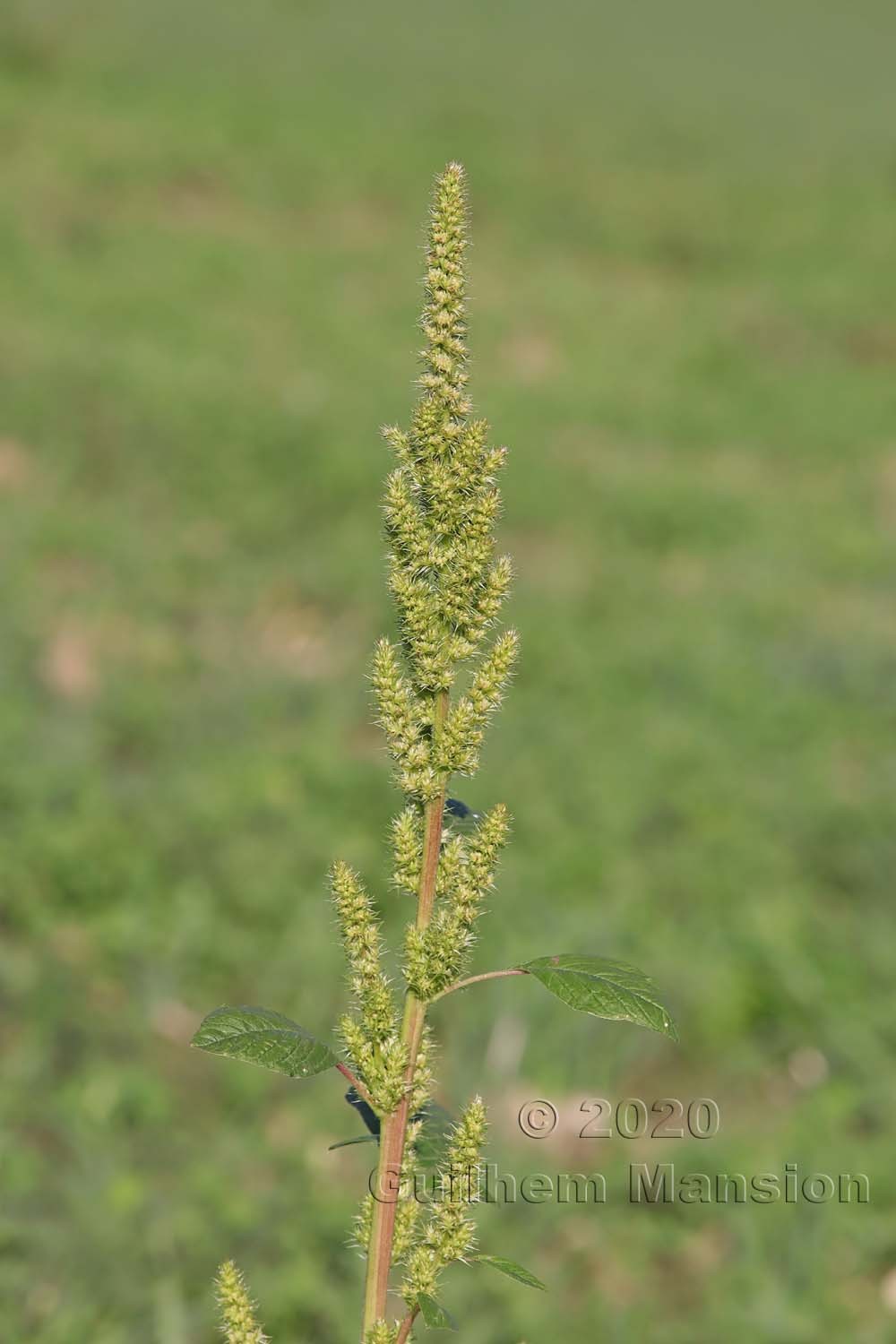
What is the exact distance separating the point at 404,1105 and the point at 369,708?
321 cm

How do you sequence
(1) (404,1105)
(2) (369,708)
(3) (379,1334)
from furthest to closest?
(2) (369,708) → (1) (404,1105) → (3) (379,1334)

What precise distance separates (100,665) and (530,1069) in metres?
3.81

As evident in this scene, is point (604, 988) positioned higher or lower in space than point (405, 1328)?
higher

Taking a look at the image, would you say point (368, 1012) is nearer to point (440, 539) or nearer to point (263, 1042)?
point (263, 1042)

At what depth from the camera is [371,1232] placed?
1.14 meters

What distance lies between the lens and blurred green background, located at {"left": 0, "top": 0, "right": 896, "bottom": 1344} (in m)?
4.56

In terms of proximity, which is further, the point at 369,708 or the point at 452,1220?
the point at 369,708

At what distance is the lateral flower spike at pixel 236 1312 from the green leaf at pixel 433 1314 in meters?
0.12

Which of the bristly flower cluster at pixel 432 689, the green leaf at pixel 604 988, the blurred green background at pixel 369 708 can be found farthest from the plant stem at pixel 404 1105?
the blurred green background at pixel 369 708

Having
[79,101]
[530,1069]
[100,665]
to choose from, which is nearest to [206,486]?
[100,665]

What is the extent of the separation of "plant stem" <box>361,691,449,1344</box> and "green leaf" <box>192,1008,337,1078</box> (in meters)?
0.07

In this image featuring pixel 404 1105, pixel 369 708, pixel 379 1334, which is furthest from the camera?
pixel 369 708

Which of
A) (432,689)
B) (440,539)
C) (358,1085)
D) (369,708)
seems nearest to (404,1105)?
(358,1085)

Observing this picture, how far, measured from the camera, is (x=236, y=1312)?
1098 mm
